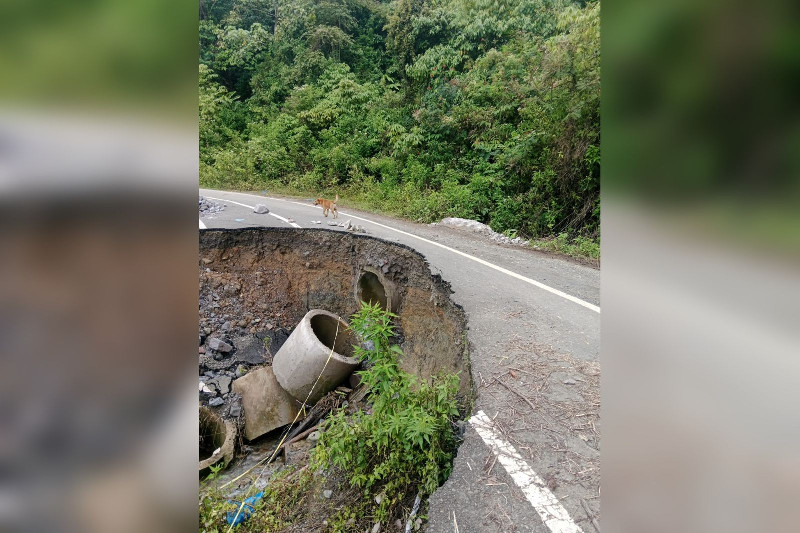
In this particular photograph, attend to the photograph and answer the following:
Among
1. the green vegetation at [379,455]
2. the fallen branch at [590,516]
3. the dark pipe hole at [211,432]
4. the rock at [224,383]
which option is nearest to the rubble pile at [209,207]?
the rock at [224,383]

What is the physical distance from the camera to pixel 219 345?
7.92 metres

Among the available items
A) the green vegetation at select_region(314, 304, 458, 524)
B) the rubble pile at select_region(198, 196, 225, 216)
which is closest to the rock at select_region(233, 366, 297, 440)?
the green vegetation at select_region(314, 304, 458, 524)

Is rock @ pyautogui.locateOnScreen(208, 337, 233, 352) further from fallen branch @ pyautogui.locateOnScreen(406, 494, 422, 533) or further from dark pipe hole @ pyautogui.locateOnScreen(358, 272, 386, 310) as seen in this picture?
fallen branch @ pyautogui.locateOnScreen(406, 494, 422, 533)

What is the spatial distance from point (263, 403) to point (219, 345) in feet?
5.73

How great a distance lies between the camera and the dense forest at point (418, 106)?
29.1 ft

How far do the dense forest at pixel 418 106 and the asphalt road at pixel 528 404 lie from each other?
134 inches

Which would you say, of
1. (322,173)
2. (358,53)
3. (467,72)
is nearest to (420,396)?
(467,72)

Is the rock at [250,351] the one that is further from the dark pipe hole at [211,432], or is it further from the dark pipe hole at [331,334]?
the dark pipe hole at [211,432]

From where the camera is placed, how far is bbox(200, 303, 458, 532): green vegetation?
2.56m

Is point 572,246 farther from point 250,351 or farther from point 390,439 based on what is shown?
point 250,351

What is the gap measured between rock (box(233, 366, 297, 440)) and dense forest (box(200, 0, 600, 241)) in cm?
402
